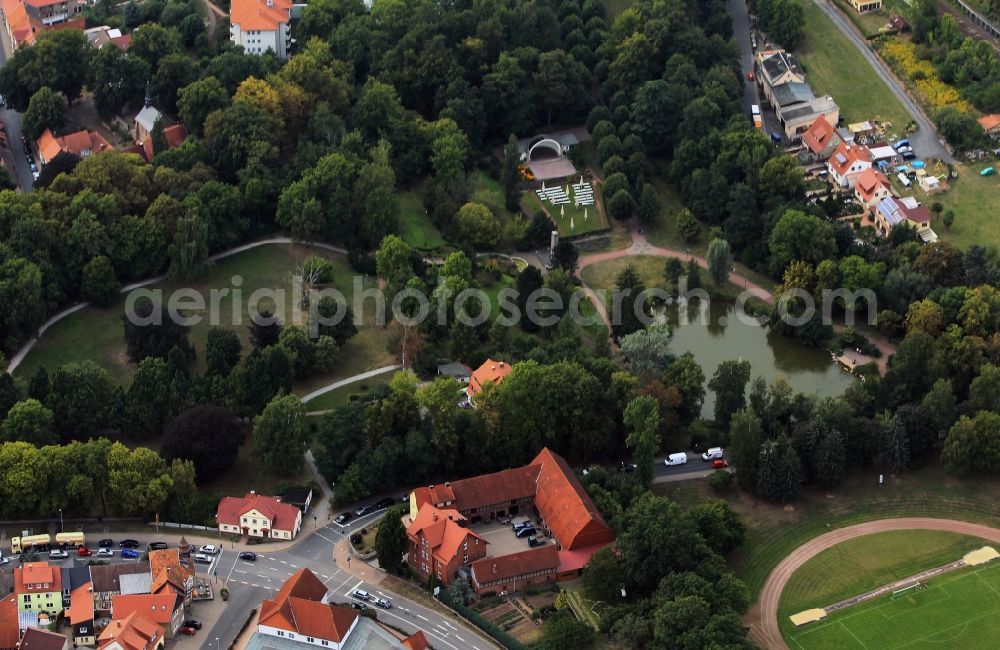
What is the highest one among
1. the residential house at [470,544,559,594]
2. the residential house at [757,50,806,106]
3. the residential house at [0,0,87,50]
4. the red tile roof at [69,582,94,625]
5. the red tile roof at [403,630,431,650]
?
the residential house at [0,0,87,50]

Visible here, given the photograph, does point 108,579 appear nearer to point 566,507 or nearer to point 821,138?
point 566,507

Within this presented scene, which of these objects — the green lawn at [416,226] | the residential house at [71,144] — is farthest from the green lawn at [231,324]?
the residential house at [71,144]

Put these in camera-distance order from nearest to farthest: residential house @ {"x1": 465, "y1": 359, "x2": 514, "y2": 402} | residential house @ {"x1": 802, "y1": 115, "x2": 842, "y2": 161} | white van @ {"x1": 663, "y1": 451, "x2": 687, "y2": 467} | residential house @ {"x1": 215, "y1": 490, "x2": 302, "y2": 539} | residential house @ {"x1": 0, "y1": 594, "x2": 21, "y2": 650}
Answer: residential house @ {"x1": 0, "y1": 594, "x2": 21, "y2": 650} < residential house @ {"x1": 215, "y1": 490, "x2": 302, "y2": 539} < white van @ {"x1": 663, "y1": 451, "x2": 687, "y2": 467} < residential house @ {"x1": 465, "y1": 359, "x2": 514, "y2": 402} < residential house @ {"x1": 802, "y1": 115, "x2": 842, "y2": 161}

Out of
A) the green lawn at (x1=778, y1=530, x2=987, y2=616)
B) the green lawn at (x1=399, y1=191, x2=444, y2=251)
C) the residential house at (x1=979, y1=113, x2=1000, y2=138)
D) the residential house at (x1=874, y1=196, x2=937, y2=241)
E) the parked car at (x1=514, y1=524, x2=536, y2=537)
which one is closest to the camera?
the green lawn at (x1=778, y1=530, x2=987, y2=616)

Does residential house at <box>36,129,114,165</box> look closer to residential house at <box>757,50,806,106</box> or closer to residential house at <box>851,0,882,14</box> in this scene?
residential house at <box>757,50,806,106</box>

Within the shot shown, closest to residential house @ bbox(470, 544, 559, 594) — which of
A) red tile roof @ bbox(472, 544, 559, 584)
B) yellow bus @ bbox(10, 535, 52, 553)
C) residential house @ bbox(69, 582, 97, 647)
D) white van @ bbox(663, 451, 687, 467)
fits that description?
red tile roof @ bbox(472, 544, 559, 584)

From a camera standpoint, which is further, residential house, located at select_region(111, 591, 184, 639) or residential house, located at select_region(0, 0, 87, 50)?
residential house, located at select_region(0, 0, 87, 50)

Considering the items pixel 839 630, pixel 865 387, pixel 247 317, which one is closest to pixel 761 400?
pixel 865 387
